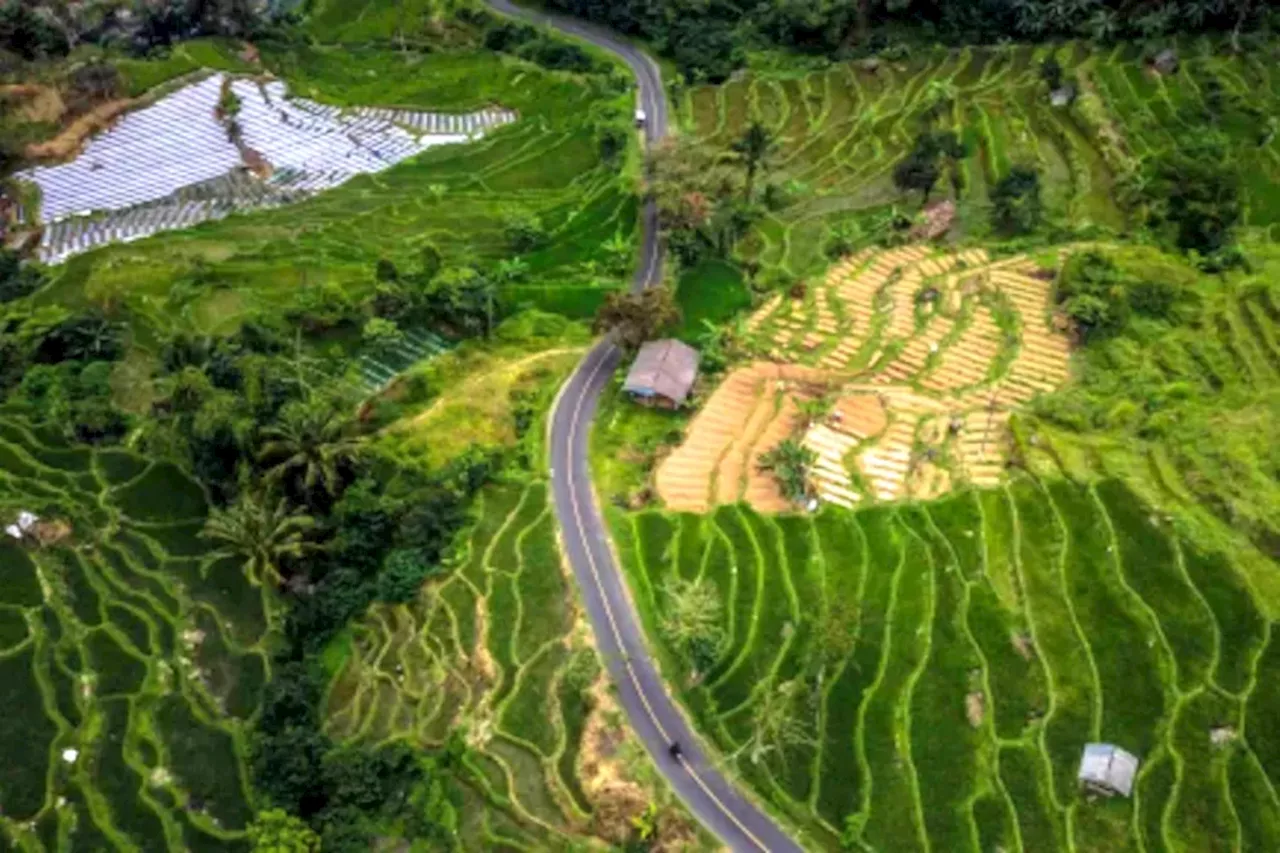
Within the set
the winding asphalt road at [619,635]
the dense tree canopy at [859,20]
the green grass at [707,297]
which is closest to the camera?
the winding asphalt road at [619,635]

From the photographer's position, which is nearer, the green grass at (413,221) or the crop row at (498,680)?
the crop row at (498,680)

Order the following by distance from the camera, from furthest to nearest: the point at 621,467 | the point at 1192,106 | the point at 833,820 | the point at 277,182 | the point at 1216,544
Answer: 1. the point at 277,182
2. the point at 1192,106
3. the point at 621,467
4. the point at 1216,544
5. the point at 833,820

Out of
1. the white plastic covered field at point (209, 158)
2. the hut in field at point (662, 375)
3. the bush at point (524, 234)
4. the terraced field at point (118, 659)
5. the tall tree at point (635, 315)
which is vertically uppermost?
the tall tree at point (635, 315)

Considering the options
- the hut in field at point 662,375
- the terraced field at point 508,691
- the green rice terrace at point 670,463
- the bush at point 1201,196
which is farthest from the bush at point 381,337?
the bush at point 1201,196

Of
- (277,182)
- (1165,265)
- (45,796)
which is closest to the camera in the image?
(45,796)

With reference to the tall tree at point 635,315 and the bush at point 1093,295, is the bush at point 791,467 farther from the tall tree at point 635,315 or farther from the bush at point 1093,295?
the bush at point 1093,295

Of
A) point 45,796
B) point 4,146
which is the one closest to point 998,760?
point 45,796

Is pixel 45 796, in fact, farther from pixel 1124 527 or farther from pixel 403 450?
pixel 1124 527
